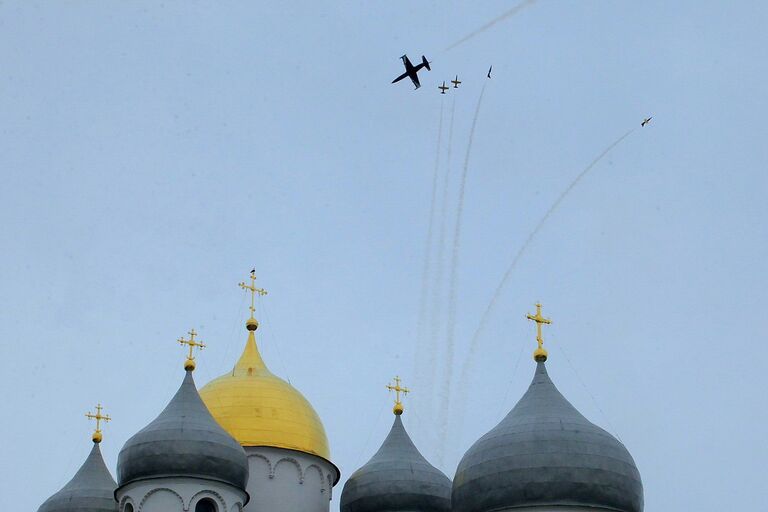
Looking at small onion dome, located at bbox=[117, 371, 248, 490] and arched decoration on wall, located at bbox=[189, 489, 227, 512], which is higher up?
small onion dome, located at bbox=[117, 371, 248, 490]

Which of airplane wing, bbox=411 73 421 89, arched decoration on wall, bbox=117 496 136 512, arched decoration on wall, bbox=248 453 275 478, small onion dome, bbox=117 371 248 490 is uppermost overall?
airplane wing, bbox=411 73 421 89

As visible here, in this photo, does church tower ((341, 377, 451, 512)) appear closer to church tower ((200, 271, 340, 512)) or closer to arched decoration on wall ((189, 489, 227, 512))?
church tower ((200, 271, 340, 512))

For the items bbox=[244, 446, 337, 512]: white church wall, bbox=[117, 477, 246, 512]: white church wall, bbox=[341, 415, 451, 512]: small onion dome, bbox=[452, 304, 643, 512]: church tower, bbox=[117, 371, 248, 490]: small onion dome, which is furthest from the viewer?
bbox=[244, 446, 337, 512]: white church wall

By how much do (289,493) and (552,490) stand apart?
812 centimetres

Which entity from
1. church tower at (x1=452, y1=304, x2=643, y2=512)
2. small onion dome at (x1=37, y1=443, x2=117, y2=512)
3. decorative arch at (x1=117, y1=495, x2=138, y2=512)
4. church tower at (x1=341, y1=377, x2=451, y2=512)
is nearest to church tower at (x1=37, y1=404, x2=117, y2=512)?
small onion dome at (x1=37, y1=443, x2=117, y2=512)

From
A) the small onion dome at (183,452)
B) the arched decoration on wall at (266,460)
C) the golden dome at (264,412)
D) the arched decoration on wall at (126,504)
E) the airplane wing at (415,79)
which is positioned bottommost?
the arched decoration on wall at (126,504)

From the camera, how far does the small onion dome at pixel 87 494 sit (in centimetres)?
3566

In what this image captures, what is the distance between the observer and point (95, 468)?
36719mm

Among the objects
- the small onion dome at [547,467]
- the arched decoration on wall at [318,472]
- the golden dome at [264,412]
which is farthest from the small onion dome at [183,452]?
the small onion dome at [547,467]

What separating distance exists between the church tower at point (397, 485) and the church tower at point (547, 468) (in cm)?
356

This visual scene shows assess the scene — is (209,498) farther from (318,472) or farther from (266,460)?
(318,472)

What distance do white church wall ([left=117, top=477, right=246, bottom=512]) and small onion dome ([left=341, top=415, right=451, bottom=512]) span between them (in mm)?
3159

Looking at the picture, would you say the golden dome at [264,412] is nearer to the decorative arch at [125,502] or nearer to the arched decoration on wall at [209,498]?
the arched decoration on wall at [209,498]

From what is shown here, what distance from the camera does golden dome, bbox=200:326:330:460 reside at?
35.3m
